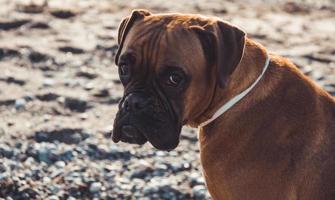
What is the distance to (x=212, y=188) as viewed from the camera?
4.74 meters

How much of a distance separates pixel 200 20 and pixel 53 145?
2405 millimetres

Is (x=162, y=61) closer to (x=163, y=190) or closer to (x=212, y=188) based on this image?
(x=212, y=188)

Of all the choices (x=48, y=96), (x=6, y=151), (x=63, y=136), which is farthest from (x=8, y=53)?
(x=6, y=151)

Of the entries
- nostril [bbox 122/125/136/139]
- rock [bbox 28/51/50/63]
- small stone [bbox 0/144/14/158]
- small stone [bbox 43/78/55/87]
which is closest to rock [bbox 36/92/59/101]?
small stone [bbox 43/78/55/87]

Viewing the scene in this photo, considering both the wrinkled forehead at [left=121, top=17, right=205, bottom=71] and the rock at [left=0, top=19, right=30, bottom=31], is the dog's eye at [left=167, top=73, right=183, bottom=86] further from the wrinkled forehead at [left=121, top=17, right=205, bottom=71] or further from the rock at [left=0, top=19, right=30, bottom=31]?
the rock at [left=0, top=19, right=30, bottom=31]

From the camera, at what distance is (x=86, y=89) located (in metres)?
7.73

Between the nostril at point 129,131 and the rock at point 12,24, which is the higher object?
the nostril at point 129,131

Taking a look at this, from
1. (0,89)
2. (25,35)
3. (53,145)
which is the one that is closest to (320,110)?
(53,145)

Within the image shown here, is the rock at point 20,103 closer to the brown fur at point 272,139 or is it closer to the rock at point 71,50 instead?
the rock at point 71,50

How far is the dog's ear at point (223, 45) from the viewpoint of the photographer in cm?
443

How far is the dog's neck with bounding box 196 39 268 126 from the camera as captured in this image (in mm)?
4605

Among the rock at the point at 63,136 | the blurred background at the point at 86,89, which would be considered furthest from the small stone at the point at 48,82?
the rock at the point at 63,136

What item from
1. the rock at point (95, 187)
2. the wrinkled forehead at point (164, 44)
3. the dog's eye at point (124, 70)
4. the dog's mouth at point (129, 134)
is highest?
the wrinkled forehead at point (164, 44)

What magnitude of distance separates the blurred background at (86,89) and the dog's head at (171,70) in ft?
4.97
